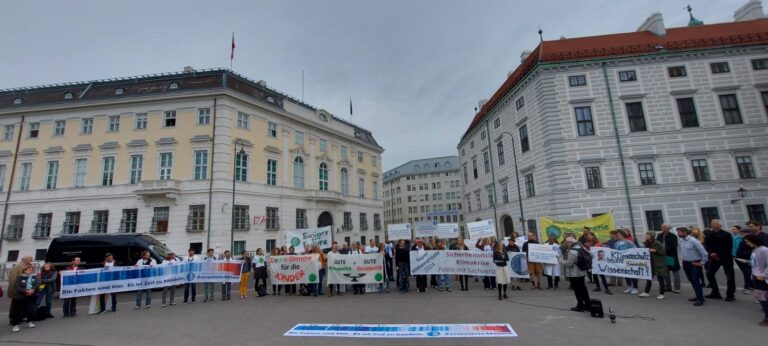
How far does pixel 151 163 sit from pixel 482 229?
1020 inches

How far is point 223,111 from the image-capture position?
27172mm

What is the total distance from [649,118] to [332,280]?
80.3 ft

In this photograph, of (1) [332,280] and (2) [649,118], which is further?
(2) [649,118]

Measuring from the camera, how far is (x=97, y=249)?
15352 mm

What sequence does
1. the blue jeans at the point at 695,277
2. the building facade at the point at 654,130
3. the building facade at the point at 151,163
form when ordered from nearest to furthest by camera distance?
the blue jeans at the point at 695,277 → the building facade at the point at 654,130 → the building facade at the point at 151,163

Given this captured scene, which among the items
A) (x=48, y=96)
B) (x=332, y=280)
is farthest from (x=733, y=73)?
(x=48, y=96)

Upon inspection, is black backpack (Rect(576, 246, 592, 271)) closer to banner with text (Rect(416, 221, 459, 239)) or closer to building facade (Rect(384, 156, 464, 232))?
banner with text (Rect(416, 221, 459, 239))

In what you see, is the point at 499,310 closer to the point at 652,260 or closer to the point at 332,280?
the point at 652,260

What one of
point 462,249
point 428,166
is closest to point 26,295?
point 462,249

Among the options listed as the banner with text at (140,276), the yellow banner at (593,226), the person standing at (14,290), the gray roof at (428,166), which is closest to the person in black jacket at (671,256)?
the yellow banner at (593,226)

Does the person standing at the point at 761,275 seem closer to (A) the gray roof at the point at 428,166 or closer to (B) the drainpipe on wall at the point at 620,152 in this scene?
(B) the drainpipe on wall at the point at 620,152

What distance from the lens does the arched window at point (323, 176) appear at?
34812 mm

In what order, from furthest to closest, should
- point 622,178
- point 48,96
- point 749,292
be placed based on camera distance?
point 48,96
point 622,178
point 749,292

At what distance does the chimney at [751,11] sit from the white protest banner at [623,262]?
108 ft
